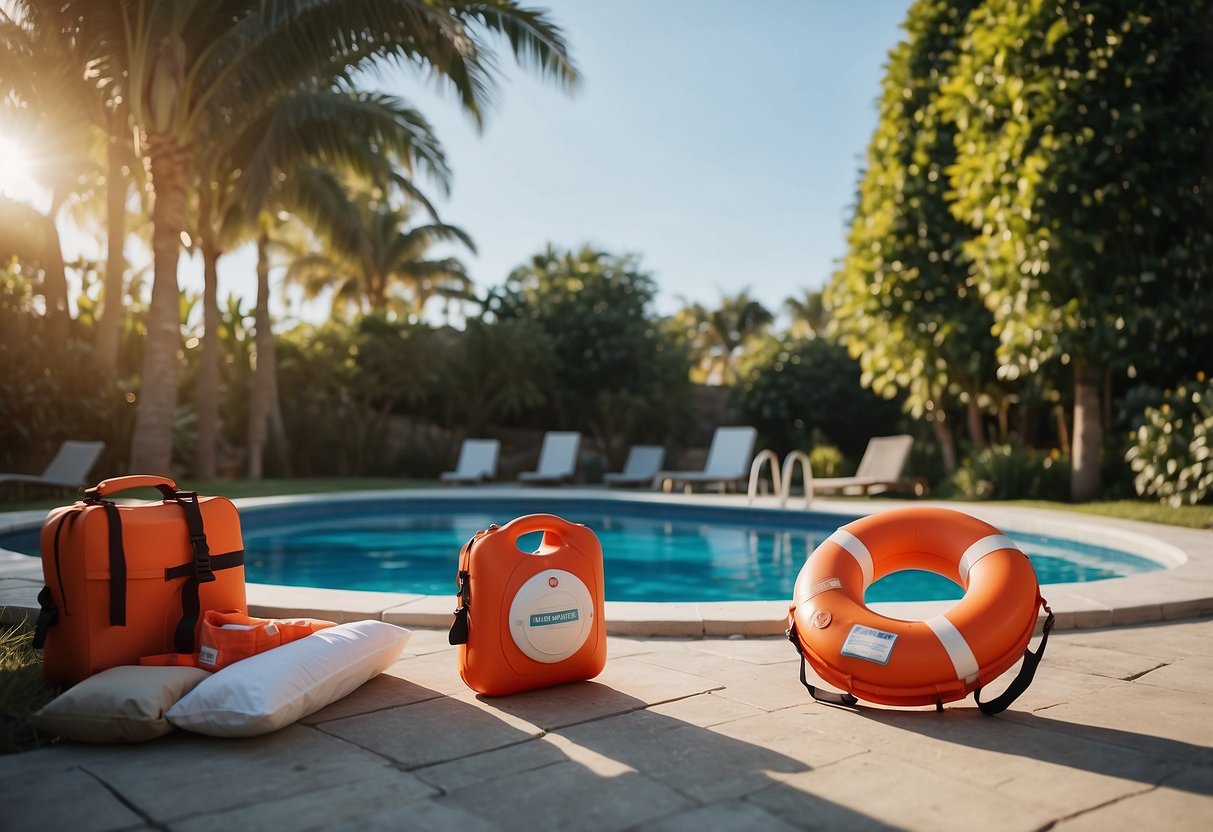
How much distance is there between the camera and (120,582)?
308 cm

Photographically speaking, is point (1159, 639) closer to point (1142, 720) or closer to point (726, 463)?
point (1142, 720)

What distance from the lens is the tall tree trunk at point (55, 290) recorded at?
13.8m

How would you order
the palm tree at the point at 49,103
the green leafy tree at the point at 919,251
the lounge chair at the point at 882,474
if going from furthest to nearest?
the lounge chair at the point at 882,474 → the green leafy tree at the point at 919,251 → the palm tree at the point at 49,103

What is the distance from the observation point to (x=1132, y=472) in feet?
36.4

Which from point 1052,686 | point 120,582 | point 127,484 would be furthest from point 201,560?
point 1052,686

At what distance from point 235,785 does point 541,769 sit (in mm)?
792

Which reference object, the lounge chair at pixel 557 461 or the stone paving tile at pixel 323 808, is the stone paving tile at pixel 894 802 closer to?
the stone paving tile at pixel 323 808

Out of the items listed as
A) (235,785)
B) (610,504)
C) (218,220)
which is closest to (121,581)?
(235,785)

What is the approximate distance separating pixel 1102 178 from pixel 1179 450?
10.2ft

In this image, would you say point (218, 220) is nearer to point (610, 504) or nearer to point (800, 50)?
point (610, 504)

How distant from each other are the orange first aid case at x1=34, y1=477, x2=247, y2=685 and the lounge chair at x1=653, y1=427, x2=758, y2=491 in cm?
1098

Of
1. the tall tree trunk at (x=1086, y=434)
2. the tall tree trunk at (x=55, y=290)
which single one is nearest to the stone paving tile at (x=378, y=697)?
the tall tree trunk at (x=1086, y=434)

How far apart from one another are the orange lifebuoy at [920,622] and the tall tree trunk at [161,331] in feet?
32.0

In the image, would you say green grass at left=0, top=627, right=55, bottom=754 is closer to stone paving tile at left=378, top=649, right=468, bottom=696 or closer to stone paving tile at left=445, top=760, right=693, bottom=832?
stone paving tile at left=378, top=649, right=468, bottom=696
